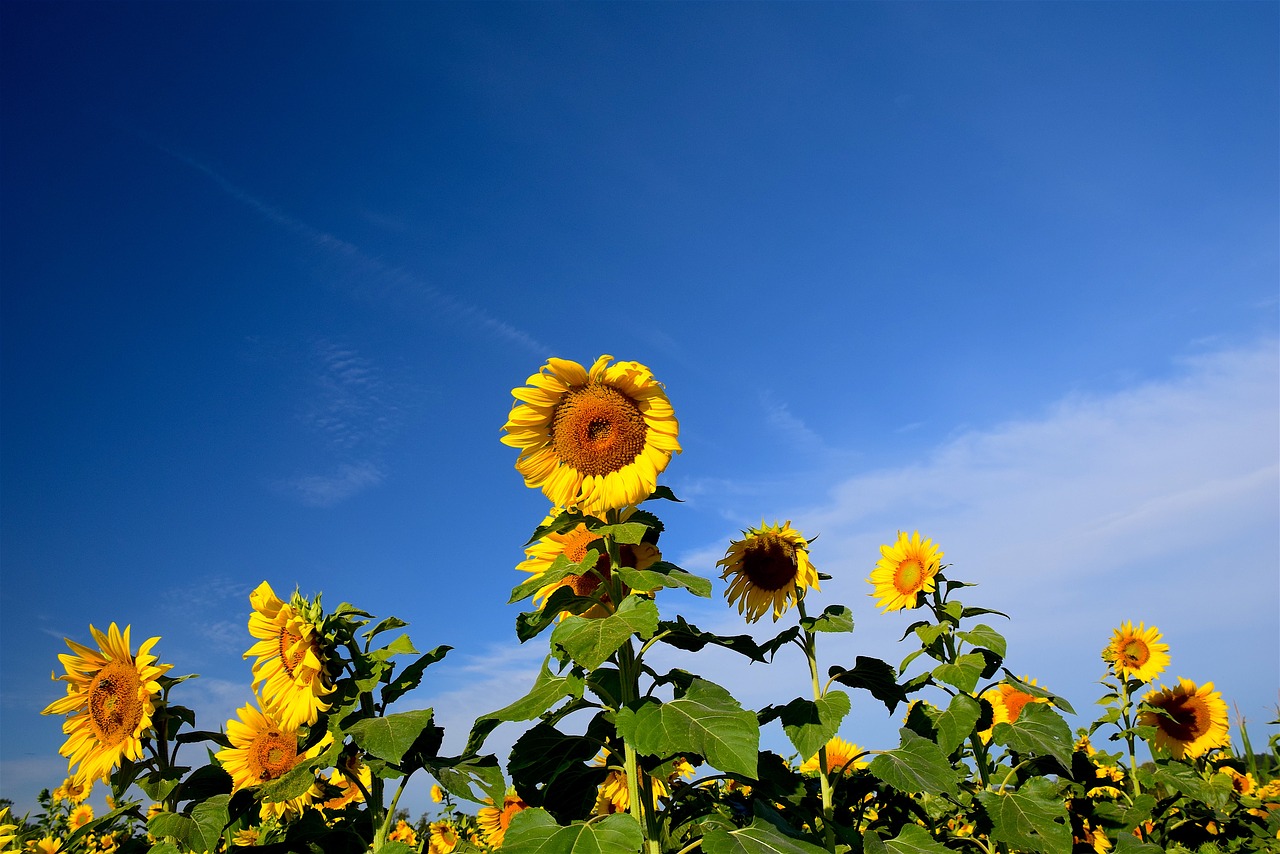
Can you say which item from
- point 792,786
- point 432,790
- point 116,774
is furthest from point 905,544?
point 432,790

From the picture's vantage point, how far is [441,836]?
307 inches

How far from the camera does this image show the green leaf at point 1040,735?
439 cm

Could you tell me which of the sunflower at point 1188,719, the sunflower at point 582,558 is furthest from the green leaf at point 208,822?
the sunflower at point 1188,719

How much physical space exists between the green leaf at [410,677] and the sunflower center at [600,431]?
93cm

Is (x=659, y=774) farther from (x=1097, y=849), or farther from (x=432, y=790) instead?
(x=432, y=790)

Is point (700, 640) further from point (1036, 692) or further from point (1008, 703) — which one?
point (1008, 703)

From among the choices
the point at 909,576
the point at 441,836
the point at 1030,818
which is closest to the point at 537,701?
the point at 1030,818

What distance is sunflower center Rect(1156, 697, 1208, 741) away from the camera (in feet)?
23.6

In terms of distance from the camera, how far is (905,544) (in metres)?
5.43

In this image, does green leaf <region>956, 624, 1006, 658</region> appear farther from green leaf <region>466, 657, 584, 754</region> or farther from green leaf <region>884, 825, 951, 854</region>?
green leaf <region>466, 657, 584, 754</region>

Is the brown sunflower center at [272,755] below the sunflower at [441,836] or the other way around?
the other way around

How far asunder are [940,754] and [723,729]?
1.68 m

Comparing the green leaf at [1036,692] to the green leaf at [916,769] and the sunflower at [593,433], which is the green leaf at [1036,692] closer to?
the green leaf at [916,769]

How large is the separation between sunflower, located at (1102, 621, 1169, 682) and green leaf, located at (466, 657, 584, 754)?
551 cm
